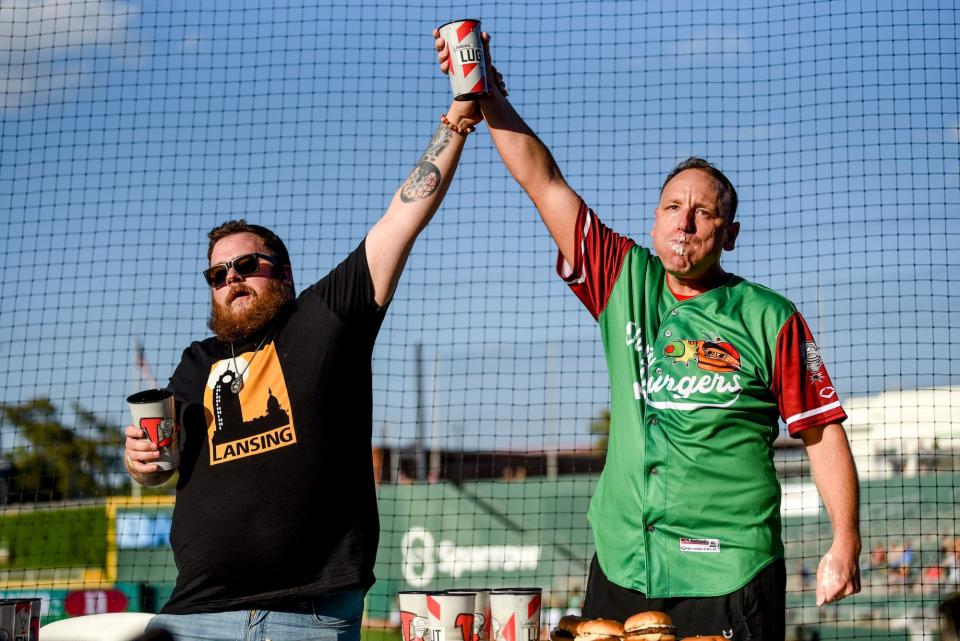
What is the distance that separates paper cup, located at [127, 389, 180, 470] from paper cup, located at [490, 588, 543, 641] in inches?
40.4

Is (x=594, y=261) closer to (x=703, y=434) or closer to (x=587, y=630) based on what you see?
(x=703, y=434)

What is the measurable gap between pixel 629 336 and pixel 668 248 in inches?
8.9

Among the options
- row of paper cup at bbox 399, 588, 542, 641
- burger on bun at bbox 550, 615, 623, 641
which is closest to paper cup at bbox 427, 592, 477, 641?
row of paper cup at bbox 399, 588, 542, 641

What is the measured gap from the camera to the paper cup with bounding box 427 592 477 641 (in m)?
1.90

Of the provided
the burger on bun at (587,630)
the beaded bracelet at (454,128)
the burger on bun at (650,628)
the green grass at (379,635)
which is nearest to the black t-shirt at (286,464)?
the beaded bracelet at (454,128)

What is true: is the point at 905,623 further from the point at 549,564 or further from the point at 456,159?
the point at 456,159

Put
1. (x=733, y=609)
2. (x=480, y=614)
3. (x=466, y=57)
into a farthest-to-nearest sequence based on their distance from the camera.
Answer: (x=466, y=57)
(x=733, y=609)
(x=480, y=614)

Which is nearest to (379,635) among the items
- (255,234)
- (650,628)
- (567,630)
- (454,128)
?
(255,234)

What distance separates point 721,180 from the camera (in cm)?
257

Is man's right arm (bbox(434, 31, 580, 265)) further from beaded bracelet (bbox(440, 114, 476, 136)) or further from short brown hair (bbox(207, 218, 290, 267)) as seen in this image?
short brown hair (bbox(207, 218, 290, 267))

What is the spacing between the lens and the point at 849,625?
1137cm

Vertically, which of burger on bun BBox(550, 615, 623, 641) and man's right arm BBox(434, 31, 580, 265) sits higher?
man's right arm BBox(434, 31, 580, 265)

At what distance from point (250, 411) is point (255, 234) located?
1.77 feet

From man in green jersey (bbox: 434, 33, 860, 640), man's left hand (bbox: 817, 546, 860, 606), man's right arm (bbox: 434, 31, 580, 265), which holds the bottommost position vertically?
man's left hand (bbox: 817, 546, 860, 606)
